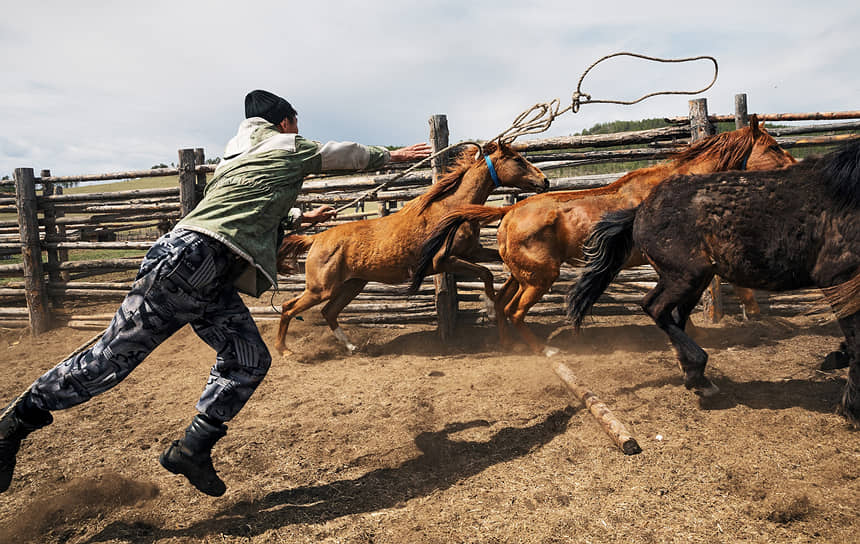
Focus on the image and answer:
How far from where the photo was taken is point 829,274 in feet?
10.2

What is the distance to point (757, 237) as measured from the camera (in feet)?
10.8

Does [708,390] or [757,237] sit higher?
[757,237]

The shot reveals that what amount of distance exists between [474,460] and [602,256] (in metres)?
1.93

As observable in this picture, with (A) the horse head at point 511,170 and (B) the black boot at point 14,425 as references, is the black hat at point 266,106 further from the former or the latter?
(A) the horse head at point 511,170

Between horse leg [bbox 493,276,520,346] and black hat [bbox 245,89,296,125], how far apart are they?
3.43 meters

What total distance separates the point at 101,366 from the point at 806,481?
3.40 m

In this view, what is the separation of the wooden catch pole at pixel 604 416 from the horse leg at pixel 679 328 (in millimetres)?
696

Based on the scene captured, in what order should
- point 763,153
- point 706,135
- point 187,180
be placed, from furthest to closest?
point 187,180
point 706,135
point 763,153

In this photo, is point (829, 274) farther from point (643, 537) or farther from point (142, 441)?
point (142, 441)

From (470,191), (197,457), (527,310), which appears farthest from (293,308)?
(197,457)

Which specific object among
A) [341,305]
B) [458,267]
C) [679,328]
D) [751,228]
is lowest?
[341,305]

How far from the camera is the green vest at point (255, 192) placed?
254cm

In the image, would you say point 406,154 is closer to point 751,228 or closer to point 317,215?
point 317,215

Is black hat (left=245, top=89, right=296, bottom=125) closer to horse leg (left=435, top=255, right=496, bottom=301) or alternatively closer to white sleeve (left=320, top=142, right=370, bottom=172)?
white sleeve (left=320, top=142, right=370, bottom=172)
